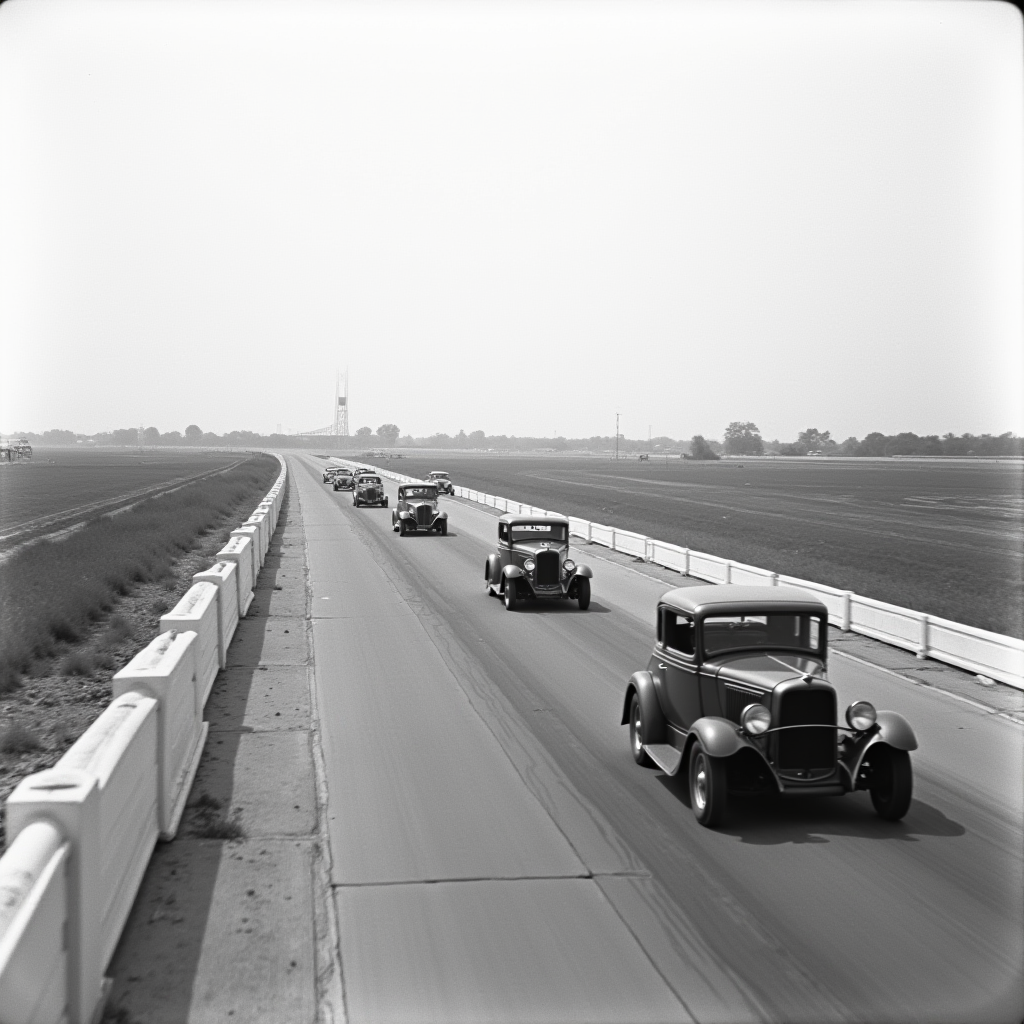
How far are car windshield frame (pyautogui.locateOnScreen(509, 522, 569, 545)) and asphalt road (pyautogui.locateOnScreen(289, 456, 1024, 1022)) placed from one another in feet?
24.8

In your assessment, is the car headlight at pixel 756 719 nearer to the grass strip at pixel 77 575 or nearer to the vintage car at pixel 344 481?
the grass strip at pixel 77 575

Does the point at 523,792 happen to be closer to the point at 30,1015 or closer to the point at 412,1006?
the point at 412,1006

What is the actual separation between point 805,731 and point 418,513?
2921 cm

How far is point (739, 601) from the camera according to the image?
9750 millimetres

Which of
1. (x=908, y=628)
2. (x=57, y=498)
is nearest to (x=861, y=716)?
(x=908, y=628)

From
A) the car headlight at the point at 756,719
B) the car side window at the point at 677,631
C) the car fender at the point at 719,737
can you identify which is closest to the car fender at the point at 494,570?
the car side window at the point at 677,631

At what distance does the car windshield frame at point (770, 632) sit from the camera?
31.8 feet

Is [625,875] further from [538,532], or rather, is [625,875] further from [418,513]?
[418,513]

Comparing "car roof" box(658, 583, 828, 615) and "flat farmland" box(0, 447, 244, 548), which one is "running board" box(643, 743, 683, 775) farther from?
"flat farmland" box(0, 447, 244, 548)

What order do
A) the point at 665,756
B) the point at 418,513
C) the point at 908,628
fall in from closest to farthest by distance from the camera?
the point at 665,756
the point at 908,628
the point at 418,513

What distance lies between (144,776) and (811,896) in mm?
5090

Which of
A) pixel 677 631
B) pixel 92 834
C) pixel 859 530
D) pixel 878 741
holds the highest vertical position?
pixel 677 631

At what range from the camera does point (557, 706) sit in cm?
1316

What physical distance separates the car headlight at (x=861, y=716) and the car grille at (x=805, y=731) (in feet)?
1.23
